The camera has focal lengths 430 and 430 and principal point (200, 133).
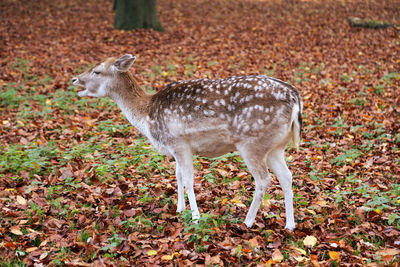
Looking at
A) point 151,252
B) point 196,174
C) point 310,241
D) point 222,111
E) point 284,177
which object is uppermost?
point 222,111

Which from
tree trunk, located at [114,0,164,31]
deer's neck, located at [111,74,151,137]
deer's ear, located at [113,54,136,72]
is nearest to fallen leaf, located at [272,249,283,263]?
deer's neck, located at [111,74,151,137]

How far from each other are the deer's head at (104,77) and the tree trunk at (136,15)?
10888 mm

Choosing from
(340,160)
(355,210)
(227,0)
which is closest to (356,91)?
(340,160)

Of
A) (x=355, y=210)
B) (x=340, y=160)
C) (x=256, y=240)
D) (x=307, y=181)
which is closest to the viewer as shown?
(x=256, y=240)

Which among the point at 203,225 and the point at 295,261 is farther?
the point at 203,225

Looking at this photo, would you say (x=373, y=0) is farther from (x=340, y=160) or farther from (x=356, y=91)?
(x=340, y=160)

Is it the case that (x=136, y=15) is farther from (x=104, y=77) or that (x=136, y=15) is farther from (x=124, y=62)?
(x=124, y=62)

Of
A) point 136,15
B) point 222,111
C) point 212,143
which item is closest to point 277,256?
point 212,143

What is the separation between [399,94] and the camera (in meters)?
9.60

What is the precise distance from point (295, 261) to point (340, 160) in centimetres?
292

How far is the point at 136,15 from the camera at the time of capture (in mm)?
16094

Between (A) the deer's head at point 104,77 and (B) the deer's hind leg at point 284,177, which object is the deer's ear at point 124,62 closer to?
(A) the deer's head at point 104,77

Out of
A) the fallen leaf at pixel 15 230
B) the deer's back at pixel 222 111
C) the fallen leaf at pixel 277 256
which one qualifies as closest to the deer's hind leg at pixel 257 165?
the deer's back at pixel 222 111

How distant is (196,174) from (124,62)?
2025 mm
